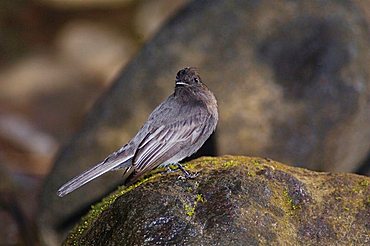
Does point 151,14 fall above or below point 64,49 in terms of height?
above

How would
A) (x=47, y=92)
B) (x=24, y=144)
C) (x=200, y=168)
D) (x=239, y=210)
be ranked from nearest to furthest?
(x=239, y=210)
(x=200, y=168)
(x=24, y=144)
(x=47, y=92)

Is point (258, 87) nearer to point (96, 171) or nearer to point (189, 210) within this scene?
point (96, 171)

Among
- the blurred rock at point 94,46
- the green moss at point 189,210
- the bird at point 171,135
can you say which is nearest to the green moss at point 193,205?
the green moss at point 189,210

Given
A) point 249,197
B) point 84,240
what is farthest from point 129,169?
point 249,197

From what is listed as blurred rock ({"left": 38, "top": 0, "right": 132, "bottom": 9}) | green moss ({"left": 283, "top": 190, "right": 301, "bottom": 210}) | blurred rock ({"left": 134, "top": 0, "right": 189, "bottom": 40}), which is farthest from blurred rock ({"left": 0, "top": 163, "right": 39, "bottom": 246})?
blurred rock ({"left": 134, "top": 0, "right": 189, "bottom": 40})

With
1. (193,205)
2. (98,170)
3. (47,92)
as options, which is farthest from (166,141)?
(47,92)

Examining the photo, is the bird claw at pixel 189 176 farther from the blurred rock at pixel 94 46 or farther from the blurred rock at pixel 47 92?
the blurred rock at pixel 94 46

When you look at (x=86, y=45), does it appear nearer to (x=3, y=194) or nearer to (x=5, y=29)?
(x=5, y=29)
